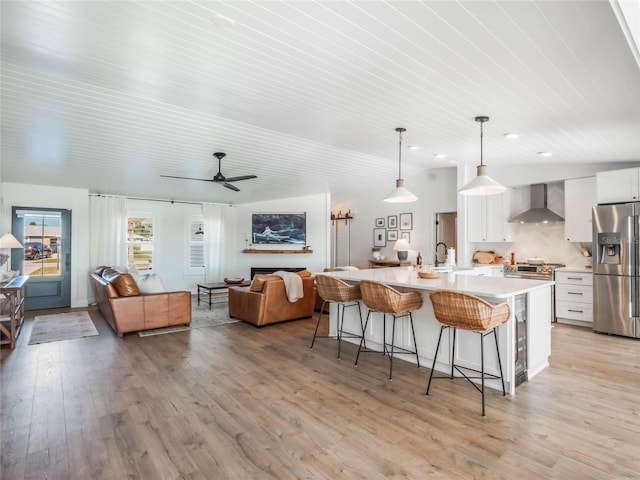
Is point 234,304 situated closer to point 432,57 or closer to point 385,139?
point 385,139

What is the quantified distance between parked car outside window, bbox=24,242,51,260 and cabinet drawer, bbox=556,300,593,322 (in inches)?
357

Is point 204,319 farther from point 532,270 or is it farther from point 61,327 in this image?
point 532,270

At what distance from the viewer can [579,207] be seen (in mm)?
5531

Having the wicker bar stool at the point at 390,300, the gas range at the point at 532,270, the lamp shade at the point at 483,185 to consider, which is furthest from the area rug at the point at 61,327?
the gas range at the point at 532,270

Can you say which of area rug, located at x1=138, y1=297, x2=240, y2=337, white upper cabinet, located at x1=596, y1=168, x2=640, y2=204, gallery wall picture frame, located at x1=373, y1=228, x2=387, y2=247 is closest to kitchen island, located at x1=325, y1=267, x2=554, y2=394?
white upper cabinet, located at x1=596, y1=168, x2=640, y2=204

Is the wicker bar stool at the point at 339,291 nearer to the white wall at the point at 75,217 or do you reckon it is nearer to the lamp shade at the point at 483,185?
the lamp shade at the point at 483,185

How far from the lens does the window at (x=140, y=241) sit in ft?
27.0

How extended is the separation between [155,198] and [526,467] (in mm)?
8427

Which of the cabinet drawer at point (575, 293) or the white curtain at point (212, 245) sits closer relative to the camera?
the cabinet drawer at point (575, 293)

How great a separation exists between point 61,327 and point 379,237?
6.93 m

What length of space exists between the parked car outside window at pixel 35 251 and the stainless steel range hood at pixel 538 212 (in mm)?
8589

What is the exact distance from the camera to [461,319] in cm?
282

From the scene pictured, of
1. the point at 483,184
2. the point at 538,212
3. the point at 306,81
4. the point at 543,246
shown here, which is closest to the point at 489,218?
the point at 538,212

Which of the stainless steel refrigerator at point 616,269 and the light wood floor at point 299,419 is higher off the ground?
the stainless steel refrigerator at point 616,269
